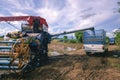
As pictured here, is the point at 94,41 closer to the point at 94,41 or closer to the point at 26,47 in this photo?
the point at 94,41

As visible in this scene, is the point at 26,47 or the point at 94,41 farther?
the point at 94,41

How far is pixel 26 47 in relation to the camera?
1465 centimetres

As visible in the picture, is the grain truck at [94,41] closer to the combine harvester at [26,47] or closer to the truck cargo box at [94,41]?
the truck cargo box at [94,41]

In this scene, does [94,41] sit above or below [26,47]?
above

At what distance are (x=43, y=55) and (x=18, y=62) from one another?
592 centimetres

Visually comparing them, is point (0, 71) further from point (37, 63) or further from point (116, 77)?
point (116, 77)

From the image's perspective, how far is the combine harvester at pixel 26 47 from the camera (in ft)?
45.5

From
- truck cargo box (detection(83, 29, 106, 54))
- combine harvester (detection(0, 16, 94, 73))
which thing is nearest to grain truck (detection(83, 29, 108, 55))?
truck cargo box (detection(83, 29, 106, 54))

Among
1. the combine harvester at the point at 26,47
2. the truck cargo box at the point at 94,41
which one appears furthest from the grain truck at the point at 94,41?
the combine harvester at the point at 26,47

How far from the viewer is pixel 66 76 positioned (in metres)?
14.9

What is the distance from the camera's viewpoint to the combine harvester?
13.9 m

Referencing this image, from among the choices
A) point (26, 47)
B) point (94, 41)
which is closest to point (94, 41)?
point (94, 41)

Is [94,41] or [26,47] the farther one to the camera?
[94,41]

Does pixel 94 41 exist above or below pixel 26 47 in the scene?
above
